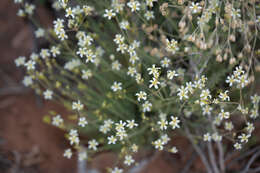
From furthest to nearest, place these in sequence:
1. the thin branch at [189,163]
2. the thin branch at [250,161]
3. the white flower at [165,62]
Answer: the thin branch at [189,163] < the thin branch at [250,161] < the white flower at [165,62]

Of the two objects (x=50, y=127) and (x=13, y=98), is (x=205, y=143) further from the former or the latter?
(x=13, y=98)

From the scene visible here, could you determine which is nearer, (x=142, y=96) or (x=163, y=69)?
(x=142, y=96)

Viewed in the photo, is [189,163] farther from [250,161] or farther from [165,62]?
[165,62]

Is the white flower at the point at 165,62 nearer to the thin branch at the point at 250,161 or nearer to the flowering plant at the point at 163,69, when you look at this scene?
the flowering plant at the point at 163,69

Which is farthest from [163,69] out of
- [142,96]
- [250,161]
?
[250,161]

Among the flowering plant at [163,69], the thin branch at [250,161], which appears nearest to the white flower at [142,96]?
the flowering plant at [163,69]

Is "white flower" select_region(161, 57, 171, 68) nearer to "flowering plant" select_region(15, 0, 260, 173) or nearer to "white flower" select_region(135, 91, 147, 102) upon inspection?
"flowering plant" select_region(15, 0, 260, 173)

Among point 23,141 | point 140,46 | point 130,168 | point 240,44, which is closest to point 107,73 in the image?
point 140,46

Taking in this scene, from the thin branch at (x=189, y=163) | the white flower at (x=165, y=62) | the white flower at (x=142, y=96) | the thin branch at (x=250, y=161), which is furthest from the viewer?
the thin branch at (x=189, y=163)

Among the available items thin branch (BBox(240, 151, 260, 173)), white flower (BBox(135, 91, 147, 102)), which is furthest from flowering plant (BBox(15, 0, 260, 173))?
thin branch (BBox(240, 151, 260, 173))
